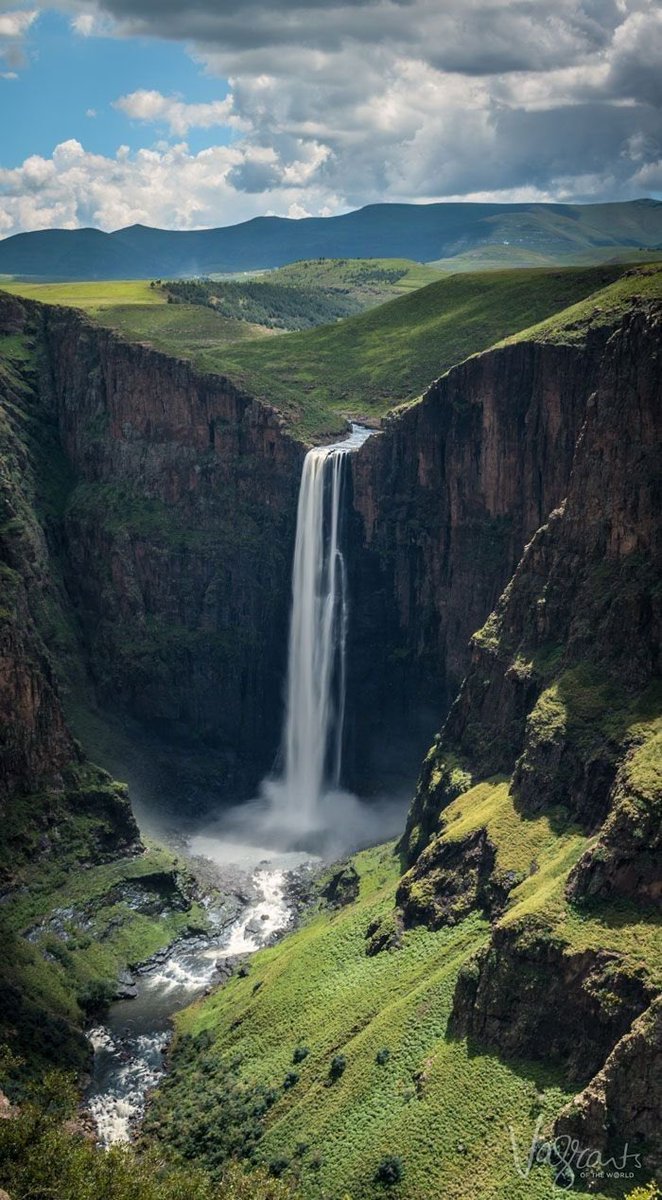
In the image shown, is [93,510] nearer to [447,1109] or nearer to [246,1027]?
[246,1027]

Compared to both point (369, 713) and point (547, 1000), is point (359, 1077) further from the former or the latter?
point (369, 713)

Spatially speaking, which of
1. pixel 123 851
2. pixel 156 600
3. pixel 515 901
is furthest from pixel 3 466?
pixel 515 901

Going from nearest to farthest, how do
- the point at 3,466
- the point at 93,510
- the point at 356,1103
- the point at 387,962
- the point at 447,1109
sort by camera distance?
the point at 447,1109, the point at 356,1103, the point at 387,962, the point at 3,466, the point at 93,510

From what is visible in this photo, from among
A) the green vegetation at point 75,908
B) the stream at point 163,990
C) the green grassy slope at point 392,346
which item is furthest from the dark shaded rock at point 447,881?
the green grassy slope at point 392,346

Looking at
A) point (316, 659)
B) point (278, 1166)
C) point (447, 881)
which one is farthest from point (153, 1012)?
point (316, 659)

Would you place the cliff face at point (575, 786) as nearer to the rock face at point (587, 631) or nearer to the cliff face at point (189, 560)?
the rock face at point (587, 631)

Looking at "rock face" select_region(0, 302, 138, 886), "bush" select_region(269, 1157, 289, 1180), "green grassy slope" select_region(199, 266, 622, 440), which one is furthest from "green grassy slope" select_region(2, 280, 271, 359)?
"bush" select_region(269, 1157, 289, 1180)

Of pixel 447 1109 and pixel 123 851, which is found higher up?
pixel 447 1109
